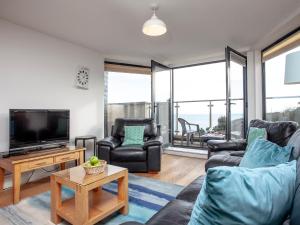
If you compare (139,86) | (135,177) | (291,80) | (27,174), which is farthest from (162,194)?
(139,86)

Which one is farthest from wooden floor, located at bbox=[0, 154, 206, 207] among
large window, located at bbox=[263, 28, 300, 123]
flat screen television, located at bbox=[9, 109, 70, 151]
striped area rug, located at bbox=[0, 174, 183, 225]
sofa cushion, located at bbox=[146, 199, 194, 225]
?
large window, located at bbox=[263, 28, 300, 123]

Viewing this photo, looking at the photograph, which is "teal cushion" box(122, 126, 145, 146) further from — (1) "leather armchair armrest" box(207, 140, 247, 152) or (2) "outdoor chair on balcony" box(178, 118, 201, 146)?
(2) "outdoor chair on balcony" box(178, 118, 201, 146)

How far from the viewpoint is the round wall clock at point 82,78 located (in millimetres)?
3826

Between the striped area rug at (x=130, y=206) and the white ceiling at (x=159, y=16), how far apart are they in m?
2.33

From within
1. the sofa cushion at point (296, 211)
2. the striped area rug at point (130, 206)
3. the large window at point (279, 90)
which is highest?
the large window at point (279, 90)

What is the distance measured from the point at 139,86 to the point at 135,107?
576 millimetres

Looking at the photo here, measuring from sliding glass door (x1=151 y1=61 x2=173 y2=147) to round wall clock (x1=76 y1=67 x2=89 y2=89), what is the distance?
1.42 meters

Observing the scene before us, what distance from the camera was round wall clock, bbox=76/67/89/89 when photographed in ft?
12.6

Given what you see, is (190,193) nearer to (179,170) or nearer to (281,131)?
(281,131)

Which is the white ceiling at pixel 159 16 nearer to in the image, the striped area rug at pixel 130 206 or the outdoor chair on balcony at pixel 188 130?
the outdoor chair on balcony at pixel 188 130

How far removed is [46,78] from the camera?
131 inches

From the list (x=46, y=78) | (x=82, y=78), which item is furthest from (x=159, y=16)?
(x=46, y=78)

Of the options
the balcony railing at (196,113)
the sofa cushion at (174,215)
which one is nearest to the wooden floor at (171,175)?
the balcony railing at (196,113)

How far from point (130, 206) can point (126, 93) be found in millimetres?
3313
